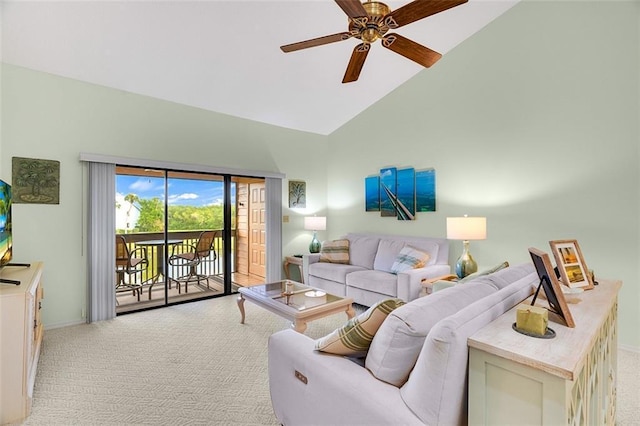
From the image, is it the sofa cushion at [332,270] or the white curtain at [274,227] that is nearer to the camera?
the sofa cushion at [332,270]

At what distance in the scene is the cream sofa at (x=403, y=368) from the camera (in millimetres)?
981

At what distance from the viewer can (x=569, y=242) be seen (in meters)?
1.69

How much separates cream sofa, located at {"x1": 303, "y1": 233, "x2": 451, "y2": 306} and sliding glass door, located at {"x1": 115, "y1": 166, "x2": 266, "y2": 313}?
1344 millimetres

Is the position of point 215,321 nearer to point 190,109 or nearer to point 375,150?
point 190,109

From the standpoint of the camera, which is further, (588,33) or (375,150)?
(375,150)

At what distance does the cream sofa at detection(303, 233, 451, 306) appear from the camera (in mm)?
3521

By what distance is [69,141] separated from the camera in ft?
11.1

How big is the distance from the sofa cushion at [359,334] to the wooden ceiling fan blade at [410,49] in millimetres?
1859

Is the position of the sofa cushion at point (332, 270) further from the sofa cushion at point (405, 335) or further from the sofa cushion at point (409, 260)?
the sofa cushion at point (405, 335)

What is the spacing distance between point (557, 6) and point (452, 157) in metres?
1.77

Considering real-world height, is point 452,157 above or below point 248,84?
below

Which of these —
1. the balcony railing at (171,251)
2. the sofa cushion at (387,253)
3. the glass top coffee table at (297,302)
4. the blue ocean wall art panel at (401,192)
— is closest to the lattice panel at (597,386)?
the glass top coffee table at (297,302)

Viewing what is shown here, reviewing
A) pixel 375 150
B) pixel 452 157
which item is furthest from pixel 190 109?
pixel 452 157

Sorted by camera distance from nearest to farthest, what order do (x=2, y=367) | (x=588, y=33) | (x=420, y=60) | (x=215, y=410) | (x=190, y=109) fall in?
1. (x=2, y=367)
2. (x=215, y=410)
3. (x=420, y=60)
4. (x=588, y=33)
5. (x=190, y=109)
